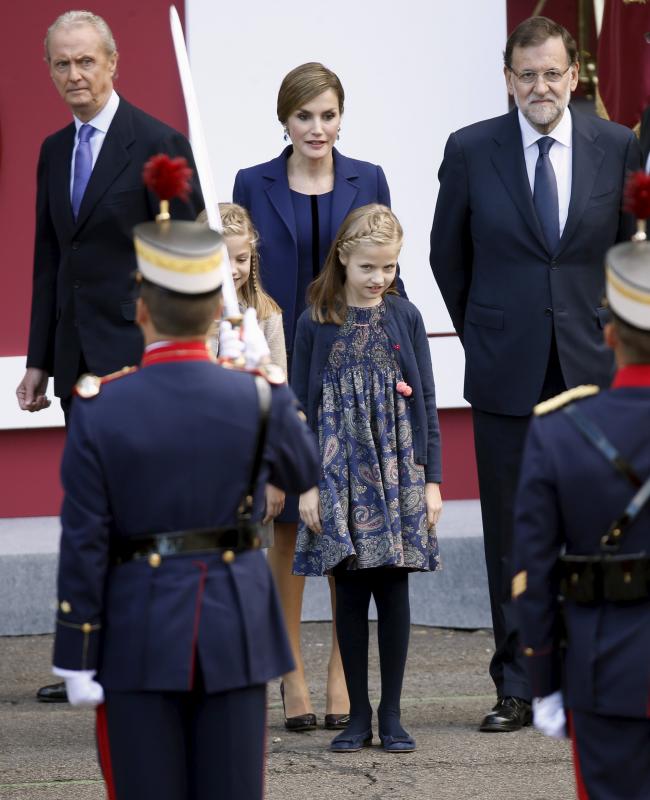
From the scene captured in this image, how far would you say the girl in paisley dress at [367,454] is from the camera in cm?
506

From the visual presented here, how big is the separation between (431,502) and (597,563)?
1.82 meters

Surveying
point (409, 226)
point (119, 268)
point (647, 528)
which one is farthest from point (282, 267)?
point (647, 528)

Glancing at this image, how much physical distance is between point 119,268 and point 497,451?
125cm

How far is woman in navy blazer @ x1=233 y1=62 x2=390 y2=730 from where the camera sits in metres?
5.58

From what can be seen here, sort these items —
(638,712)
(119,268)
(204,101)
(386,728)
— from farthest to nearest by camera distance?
(204,101) < (119,268) < (386,728) < (638,712)

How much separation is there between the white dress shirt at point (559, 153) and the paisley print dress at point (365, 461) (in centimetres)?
72

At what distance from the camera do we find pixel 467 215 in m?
5.59

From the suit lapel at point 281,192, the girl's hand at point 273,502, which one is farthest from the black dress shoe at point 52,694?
the suit lapel at point 281,192

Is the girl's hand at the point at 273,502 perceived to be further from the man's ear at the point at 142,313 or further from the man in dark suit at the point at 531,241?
the man's ear at the point at 142,313

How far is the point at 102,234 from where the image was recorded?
5.43m

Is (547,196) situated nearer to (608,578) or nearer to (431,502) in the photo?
(431,502)

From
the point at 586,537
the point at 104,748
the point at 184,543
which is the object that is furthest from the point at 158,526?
the point at 586,537

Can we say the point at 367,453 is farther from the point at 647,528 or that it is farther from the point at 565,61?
the point at 647,528

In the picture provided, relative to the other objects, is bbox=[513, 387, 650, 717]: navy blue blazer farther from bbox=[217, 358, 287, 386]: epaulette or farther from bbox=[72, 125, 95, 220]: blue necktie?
bbox=[72, 125, 95, 220]: blue necktie
